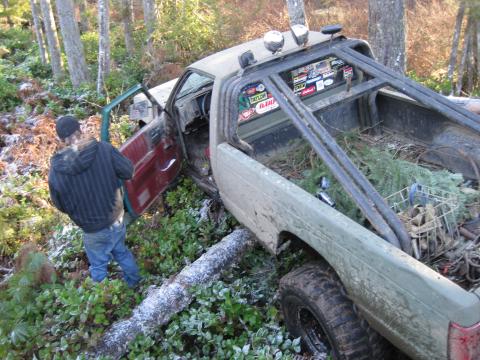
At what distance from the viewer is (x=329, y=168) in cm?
315

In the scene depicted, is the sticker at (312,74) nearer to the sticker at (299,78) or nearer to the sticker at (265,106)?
the sticker at (299,78)

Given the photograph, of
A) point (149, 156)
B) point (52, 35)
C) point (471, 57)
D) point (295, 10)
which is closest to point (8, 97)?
point (52, 35)

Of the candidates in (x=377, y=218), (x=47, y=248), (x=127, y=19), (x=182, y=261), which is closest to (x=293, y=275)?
(x=377, y=218)

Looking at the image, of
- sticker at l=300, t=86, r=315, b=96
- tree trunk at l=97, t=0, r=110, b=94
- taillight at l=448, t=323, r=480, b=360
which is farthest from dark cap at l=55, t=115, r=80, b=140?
tree trunk at l=97, t=0, r=110, b=94

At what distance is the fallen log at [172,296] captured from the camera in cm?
353

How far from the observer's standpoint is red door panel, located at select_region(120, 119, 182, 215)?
4.55 m

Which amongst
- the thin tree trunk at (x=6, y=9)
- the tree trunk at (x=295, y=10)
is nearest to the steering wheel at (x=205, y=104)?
the tree trunk at (x=295, y=10)

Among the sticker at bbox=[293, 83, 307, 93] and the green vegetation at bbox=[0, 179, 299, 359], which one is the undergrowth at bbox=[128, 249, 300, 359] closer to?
the green vegetation at bbox=[0, 179, 299, 359]

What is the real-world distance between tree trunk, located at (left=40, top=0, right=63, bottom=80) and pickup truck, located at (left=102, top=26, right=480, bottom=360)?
7.13 metres

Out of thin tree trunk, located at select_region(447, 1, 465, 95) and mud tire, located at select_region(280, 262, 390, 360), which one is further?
thin tree trunk, located at select_region(447, 1, 465, 95)

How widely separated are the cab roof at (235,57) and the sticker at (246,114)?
0.40m

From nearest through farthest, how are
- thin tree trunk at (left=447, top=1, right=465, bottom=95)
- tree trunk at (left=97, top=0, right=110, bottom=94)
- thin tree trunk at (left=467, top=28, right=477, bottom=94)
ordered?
tree trunk at (left=97, top=0, right=110, bottom=94), thin tree trunk at (left=447, top=1, right=465, bottom=95), thin tree trunk at (left=467, top=28, right=477, bottom=94)

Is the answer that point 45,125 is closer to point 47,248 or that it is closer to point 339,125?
point 47,248

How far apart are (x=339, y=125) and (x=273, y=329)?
84.8 inches
